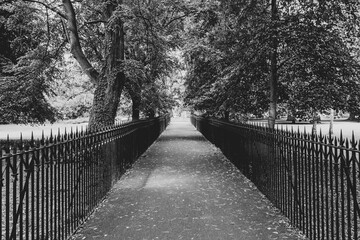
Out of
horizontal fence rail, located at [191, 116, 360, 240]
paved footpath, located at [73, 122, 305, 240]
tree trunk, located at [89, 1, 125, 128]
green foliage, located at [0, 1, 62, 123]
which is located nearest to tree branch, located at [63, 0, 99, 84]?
tree trunk, located at [89, 1, 125, 128]

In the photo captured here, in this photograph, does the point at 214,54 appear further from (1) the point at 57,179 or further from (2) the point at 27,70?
(1) the point at 57,179

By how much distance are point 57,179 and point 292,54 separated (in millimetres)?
6757

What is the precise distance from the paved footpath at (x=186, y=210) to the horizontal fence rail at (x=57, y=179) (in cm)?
39

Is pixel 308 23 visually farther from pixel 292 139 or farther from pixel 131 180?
pixel 131 180

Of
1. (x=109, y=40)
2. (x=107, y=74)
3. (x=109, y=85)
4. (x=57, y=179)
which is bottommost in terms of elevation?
(x=57, y=179)

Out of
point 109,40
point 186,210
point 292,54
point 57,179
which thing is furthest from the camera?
point 109,40

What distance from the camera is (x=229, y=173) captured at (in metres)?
10.3

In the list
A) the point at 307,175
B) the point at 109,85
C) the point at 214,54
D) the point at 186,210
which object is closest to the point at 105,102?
the point at 109,85

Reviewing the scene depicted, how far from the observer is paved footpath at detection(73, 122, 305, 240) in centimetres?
508

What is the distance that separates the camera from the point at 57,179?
235 inches

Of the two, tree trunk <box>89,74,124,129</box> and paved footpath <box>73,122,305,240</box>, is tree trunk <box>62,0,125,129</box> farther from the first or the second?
paved footpath <box>73,122,305,240</box>

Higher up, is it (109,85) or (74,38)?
(74,38)

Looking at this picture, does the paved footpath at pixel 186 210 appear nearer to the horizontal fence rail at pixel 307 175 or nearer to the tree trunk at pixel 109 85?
the horizontal fence rail at pixel 307 175

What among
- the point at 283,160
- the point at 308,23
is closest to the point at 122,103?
the point at 308,23
